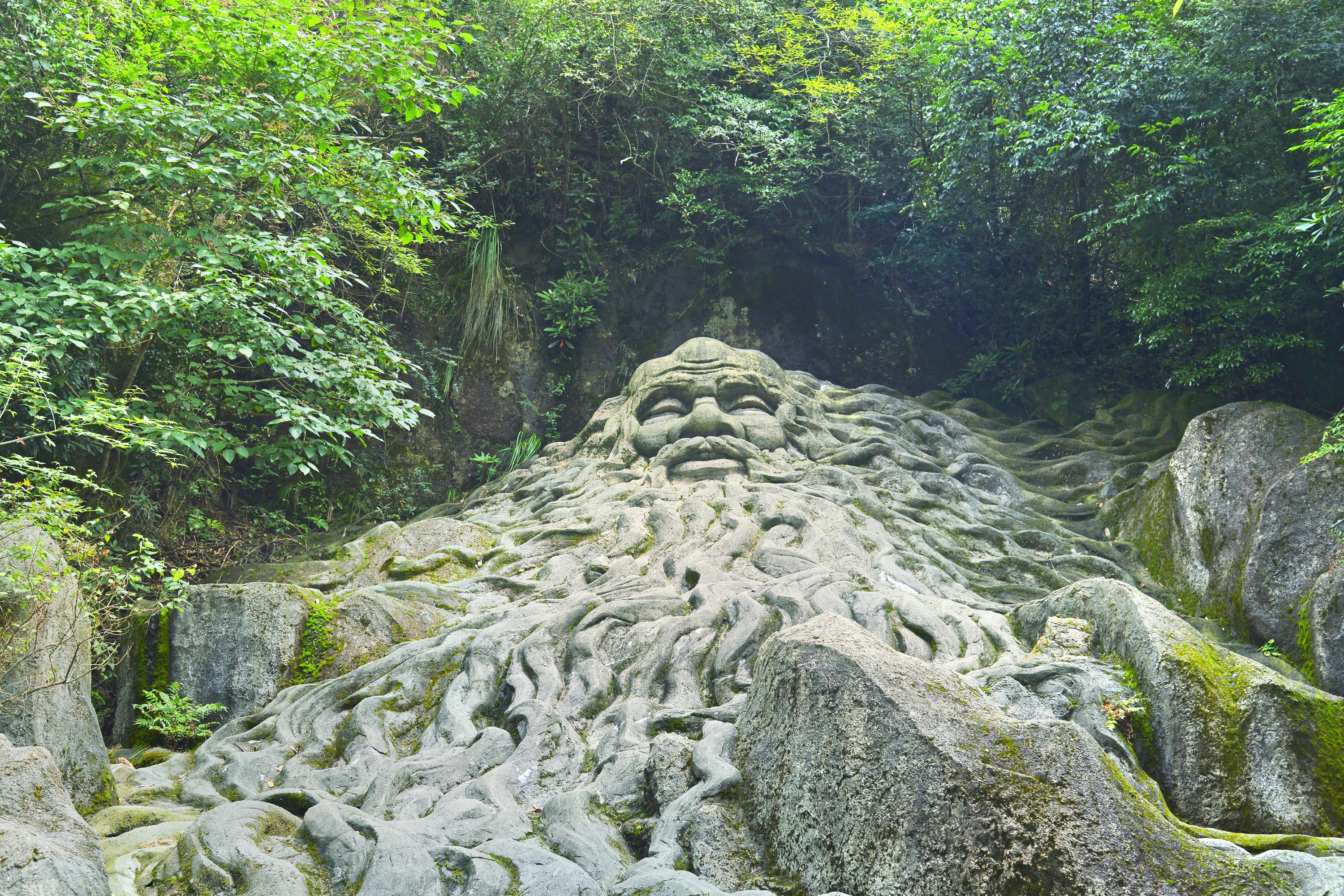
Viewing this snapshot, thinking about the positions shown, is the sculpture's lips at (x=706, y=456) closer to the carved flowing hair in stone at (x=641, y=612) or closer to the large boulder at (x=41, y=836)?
the carved flowing hair in stone at (x=641, y=612)

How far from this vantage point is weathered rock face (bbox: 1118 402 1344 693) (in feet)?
21.6

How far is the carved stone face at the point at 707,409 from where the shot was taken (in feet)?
31.4

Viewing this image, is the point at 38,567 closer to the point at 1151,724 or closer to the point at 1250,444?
the point at 1151,724

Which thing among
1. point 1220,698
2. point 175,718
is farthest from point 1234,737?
point 175,718

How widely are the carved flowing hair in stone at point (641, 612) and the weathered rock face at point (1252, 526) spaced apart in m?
0.58

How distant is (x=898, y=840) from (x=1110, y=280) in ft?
35.0

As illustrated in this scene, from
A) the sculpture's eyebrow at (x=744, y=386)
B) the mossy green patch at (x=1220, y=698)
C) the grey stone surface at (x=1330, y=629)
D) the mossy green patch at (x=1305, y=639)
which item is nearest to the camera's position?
the mossy green patch at (x=1220, y=698)

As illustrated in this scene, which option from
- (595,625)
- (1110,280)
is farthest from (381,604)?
(1110,280)

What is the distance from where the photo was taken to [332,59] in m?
7.89

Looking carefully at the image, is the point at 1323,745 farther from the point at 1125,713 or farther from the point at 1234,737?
the point at 1125,713

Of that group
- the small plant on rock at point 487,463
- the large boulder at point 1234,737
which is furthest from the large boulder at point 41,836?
the small plant on rock at point 487,463

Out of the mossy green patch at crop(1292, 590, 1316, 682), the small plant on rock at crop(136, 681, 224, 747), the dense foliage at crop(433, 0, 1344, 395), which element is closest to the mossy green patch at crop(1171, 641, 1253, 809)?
Answer: the mossy green patch at crop(1292, 590, 1316, 682)

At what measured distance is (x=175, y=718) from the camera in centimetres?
637

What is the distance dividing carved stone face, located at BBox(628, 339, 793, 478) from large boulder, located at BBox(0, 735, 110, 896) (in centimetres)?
644
